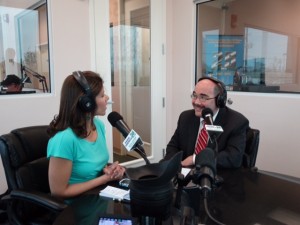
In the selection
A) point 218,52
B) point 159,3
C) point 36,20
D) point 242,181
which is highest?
point 159,3

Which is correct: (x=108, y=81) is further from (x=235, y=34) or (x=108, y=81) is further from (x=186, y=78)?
(x=235, y=34)

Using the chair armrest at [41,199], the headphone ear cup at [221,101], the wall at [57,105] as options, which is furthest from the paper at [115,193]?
the wall at [57,105]

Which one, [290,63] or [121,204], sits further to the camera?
[290,63]

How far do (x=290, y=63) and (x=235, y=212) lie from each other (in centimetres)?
218

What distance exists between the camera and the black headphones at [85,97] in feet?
4.42

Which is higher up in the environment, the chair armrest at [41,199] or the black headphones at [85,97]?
the black headphones at [85,97]

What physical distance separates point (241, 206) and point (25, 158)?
3.75 ft

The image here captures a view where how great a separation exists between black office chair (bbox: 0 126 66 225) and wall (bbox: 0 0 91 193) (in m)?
1.00

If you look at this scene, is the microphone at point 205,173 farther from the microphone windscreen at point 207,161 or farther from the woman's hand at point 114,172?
the woman's hand at point 114,172

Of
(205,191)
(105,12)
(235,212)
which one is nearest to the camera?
(205,191)

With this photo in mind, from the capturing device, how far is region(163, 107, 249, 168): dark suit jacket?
167cm

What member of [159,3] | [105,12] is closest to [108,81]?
[105,12]

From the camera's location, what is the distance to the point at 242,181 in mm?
1406

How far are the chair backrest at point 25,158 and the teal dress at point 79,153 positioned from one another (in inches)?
9.7
